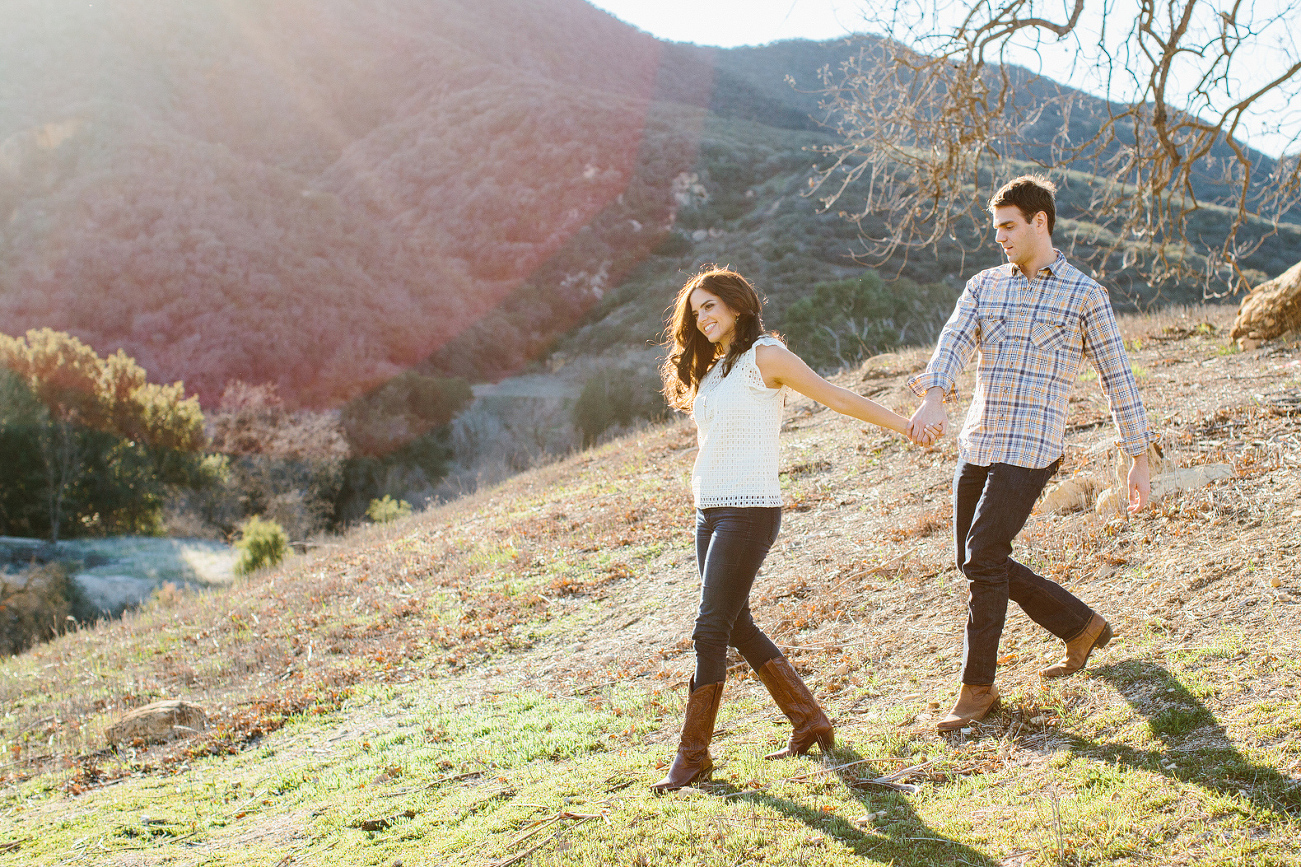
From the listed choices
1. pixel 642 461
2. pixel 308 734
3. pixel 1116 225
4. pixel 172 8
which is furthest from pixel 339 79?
pixel 308 734

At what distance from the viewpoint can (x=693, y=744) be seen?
3.02 meters

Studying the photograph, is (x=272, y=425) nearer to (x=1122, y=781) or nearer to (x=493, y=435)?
(x=493, y=435)

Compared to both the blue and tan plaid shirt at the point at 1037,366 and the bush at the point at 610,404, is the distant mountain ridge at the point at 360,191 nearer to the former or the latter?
the bush at the point at 610,404

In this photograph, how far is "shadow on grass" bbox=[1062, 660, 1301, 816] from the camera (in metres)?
2.36

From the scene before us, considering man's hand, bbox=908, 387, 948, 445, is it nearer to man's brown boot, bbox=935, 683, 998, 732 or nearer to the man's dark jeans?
the man's dark jeans

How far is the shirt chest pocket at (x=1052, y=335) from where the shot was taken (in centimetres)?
286

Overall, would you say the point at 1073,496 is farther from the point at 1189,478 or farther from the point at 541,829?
the point at 541,829

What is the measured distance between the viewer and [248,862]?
10.6 feet

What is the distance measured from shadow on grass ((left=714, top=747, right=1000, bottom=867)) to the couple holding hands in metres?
0.34

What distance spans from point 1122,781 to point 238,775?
4280mm

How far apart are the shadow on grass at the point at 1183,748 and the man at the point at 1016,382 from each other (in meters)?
0.54

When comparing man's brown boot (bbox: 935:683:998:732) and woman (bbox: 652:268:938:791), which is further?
man's brown boot (bbox: 935:683:998:732)

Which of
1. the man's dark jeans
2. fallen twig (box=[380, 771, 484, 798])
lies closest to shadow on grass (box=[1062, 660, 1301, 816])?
the man's dark jeans

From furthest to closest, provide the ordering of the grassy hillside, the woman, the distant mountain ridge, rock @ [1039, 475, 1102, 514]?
1. the distant mountain ridge
2. rock @ [1039, 475, 1102, 514]
3. the woman
4. the grassy hillside
